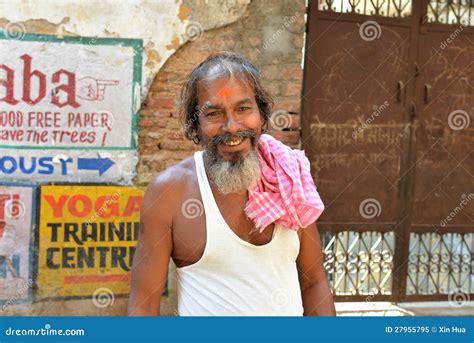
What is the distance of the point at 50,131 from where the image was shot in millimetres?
4629

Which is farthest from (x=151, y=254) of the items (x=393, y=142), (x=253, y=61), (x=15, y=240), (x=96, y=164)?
(x=393, y=142)

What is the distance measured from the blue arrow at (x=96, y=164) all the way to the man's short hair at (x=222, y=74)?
7.10 ft

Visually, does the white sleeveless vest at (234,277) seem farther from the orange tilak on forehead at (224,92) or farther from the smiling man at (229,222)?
the orange tilak on forehead at (224,92)

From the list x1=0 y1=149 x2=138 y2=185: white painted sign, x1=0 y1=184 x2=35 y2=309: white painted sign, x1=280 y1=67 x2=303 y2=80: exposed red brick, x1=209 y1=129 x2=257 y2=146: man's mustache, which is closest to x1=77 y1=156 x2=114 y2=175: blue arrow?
x1=0 y1=149 x2=138 y2=185: white painted sign

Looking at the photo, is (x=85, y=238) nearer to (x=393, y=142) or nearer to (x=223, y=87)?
(x=393, y=142)

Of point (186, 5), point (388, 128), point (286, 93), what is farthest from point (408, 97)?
point (186, 5)

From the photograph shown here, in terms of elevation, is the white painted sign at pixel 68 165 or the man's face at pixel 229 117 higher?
the man's face at pixel 229 117

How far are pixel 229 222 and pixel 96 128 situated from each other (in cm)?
249

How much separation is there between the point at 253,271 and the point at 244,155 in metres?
0.41

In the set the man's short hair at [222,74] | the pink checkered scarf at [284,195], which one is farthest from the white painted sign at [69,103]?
the pink checkered scarf at [284,195]

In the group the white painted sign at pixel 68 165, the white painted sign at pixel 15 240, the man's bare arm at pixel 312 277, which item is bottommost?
the white painted sign at pixel 15 240

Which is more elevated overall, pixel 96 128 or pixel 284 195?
pixel 96 128

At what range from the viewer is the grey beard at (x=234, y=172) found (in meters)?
2.41

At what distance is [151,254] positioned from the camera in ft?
7.74
